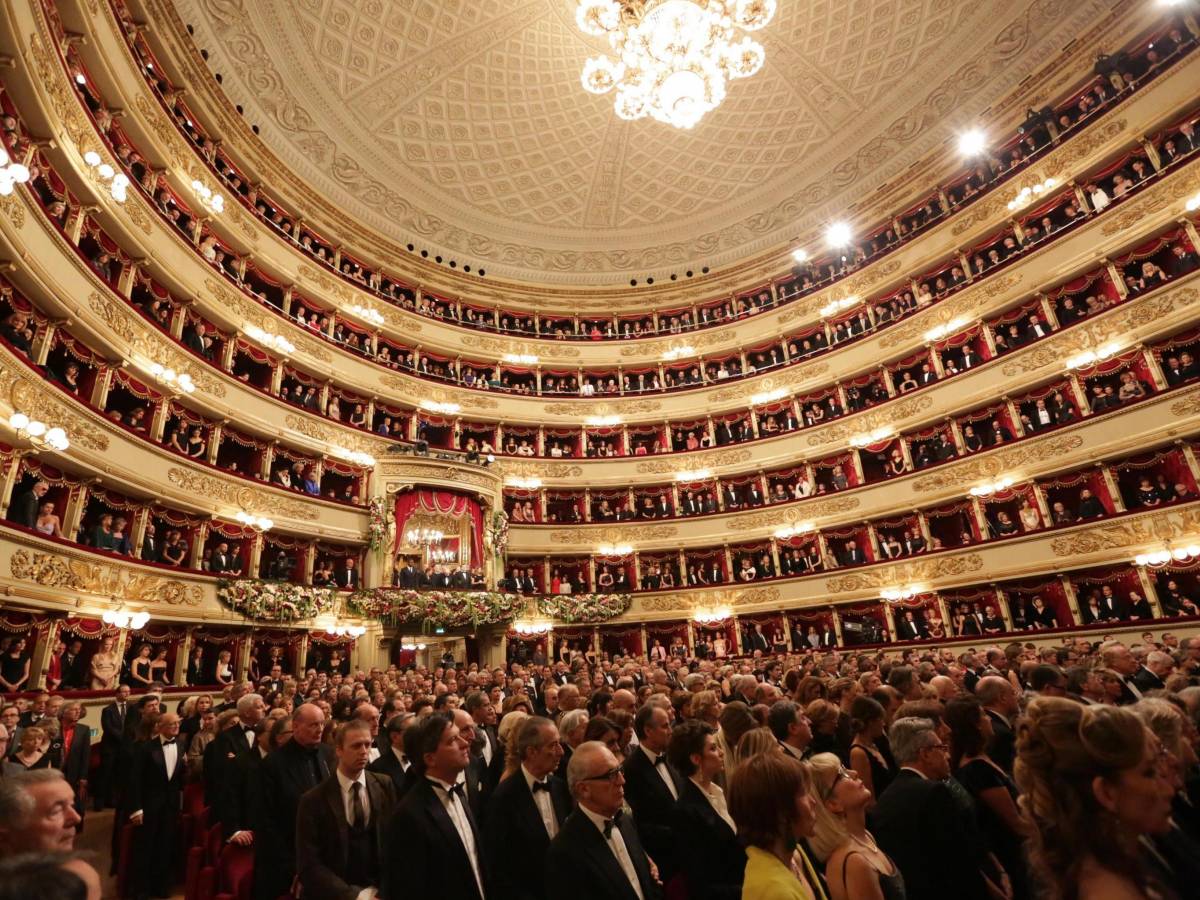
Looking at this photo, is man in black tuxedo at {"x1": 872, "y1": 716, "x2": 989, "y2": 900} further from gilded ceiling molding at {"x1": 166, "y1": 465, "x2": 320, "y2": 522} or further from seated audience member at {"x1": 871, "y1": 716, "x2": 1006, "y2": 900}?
gilded ceiling molding at {"x1": 166, "y1": 465, "x2": 320, "y2": 522}

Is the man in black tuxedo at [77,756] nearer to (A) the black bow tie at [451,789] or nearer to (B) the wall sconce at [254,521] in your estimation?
(A) the black bow tie at [451,789]

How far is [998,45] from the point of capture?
19.2 meters

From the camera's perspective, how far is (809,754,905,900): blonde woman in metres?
2.31

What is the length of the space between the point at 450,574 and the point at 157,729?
12.1 m

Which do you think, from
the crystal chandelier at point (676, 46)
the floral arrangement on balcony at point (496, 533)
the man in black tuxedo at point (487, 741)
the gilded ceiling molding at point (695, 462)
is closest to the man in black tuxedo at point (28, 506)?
the man in black tuxedo at point (487, 741)

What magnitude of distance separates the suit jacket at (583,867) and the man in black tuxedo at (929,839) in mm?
1164

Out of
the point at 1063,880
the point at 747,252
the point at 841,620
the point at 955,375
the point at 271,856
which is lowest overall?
the point at 271,856

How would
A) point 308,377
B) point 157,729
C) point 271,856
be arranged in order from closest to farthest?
point 271,856 → point 157,729 → point 308,377

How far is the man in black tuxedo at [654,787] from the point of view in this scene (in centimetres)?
369

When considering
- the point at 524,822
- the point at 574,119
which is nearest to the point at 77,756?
the point at 524,822

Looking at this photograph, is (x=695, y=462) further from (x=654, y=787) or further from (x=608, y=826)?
(x=608, y=826)

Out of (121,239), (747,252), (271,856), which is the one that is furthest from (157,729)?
(747,252)

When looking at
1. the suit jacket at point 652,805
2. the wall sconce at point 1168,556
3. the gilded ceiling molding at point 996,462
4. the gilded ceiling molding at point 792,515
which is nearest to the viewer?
the suit jacket at point 652,805

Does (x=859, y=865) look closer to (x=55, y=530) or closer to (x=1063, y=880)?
(x=1063, y=880)
